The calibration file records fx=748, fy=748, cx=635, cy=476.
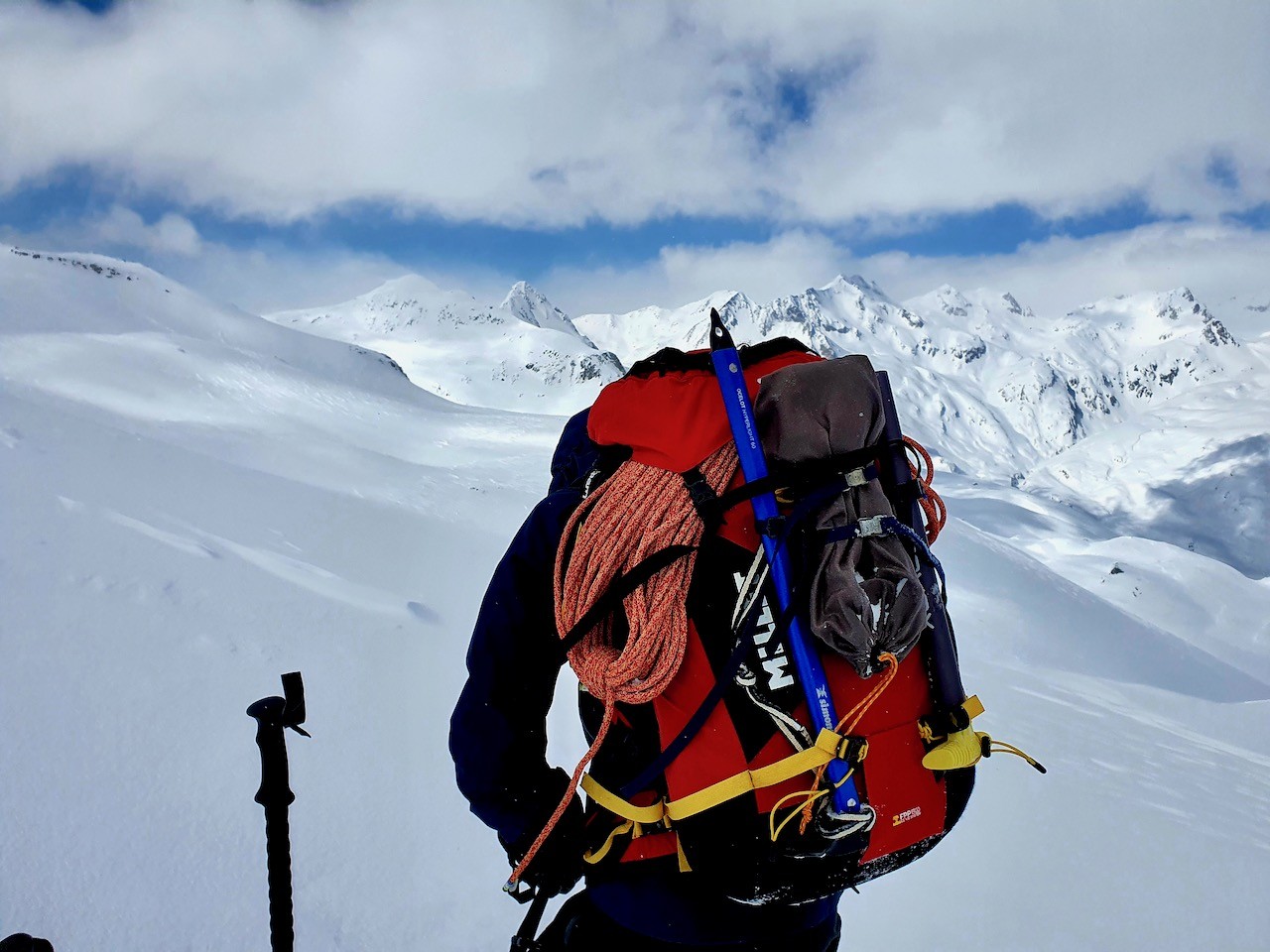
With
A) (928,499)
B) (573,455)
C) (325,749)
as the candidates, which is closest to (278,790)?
(573,455)

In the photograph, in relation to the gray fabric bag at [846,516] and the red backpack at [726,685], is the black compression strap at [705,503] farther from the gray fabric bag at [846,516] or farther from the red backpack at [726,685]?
the gray fabric bag at [846,516]

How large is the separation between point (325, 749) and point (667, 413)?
2.91 metres

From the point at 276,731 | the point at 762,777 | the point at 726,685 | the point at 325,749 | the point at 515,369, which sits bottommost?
the point at 515,369

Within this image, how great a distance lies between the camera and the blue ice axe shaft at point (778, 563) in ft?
5.38

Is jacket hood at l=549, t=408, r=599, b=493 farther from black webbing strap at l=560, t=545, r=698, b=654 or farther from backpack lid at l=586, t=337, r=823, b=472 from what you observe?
black webbing strap at l=560, t=545, r=698, b=654

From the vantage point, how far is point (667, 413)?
180 cm

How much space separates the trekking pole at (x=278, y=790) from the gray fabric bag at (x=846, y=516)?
3.67ft

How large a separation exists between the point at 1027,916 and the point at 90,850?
156 inches

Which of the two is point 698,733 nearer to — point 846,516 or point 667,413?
point 846,516

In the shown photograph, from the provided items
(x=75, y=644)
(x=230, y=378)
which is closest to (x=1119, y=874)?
(x=75, y=644)

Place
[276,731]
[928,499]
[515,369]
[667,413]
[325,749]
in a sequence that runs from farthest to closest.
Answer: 1. [515,369]
2. [325,749]
3. [928,499]
4. [667,413]
5. [276,731]

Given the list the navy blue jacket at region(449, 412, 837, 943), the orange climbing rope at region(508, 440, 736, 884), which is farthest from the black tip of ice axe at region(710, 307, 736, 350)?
the navy blue jacket at region(449, 412, 837, 943)

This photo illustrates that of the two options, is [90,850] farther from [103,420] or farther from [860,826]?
[103,420]

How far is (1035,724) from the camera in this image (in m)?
5.74
